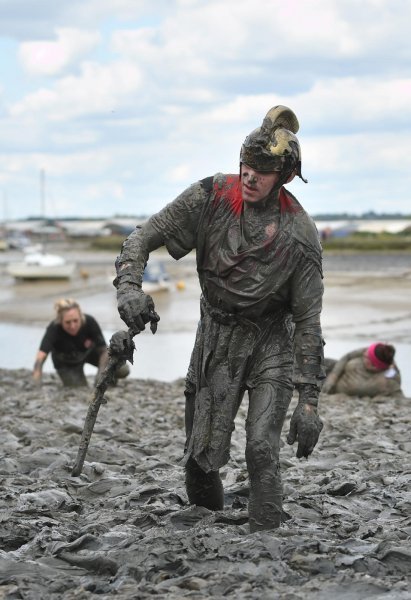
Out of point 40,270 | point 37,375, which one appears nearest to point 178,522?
point 37,375

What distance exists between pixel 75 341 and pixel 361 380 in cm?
392

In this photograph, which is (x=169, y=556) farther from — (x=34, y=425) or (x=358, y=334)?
(x=358, y=334)

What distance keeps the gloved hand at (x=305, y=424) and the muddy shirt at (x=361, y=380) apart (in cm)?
859

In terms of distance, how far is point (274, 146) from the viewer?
243 inches

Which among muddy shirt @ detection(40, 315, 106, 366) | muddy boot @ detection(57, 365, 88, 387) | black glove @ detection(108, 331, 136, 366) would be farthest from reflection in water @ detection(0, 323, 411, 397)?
black glove @ detection(108, 331, 136, 366)

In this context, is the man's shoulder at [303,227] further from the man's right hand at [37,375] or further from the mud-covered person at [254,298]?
the man's right hand at [37,375]

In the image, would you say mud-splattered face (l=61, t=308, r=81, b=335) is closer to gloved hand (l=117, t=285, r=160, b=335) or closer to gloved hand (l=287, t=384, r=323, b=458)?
gloved hand (l=117, t=285, r=160, b=335)

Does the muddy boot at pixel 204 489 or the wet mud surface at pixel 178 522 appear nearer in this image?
the wet mud surface at pixel 178 522

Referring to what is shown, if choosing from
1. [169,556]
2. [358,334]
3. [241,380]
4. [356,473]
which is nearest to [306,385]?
[241,380]

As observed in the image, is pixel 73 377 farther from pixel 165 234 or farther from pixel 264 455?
pixel 264 455

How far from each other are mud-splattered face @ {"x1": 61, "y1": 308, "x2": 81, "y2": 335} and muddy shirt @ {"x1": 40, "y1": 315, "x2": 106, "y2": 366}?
0.13 metres

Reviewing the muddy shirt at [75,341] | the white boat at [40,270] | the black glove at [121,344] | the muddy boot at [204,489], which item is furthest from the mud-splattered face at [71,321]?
the white boat at [40,270]

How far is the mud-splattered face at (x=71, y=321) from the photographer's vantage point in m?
14.3

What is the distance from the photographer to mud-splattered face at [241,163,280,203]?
6.22m
